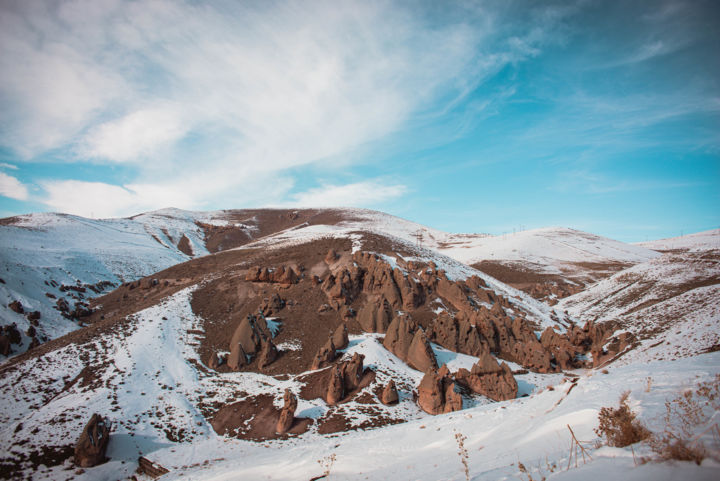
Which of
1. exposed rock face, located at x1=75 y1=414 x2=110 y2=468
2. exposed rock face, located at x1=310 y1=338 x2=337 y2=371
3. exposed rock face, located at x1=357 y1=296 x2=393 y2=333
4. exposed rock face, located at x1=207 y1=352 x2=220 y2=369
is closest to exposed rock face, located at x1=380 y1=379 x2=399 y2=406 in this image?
exposed rock face, located at x1=310 y1=338 x2=337 y2=371

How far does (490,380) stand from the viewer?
20109 mm

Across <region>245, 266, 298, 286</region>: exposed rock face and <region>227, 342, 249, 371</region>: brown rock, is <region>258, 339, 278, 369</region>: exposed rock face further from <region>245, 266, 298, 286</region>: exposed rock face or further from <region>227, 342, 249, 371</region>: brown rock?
<region>245, 266, 298, 286</region>: exposed rock face

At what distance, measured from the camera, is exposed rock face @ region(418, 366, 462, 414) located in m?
17.9

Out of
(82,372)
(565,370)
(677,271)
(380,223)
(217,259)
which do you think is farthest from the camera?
(380,223)

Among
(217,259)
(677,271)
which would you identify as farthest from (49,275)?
(677,271)

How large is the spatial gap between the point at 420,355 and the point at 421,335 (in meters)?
1.43

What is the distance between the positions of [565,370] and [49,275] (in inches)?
2418

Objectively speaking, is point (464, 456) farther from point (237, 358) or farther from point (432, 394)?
point (237, 358)

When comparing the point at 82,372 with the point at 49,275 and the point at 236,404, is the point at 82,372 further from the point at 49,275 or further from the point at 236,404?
the point at 49,275

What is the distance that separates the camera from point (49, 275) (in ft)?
135

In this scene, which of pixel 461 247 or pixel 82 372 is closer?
pixel 82 372

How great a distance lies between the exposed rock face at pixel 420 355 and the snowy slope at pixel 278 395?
3.37 feet

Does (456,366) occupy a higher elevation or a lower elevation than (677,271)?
lower

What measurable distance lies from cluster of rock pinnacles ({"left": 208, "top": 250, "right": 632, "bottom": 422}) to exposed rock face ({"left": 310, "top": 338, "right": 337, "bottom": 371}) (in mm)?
70
